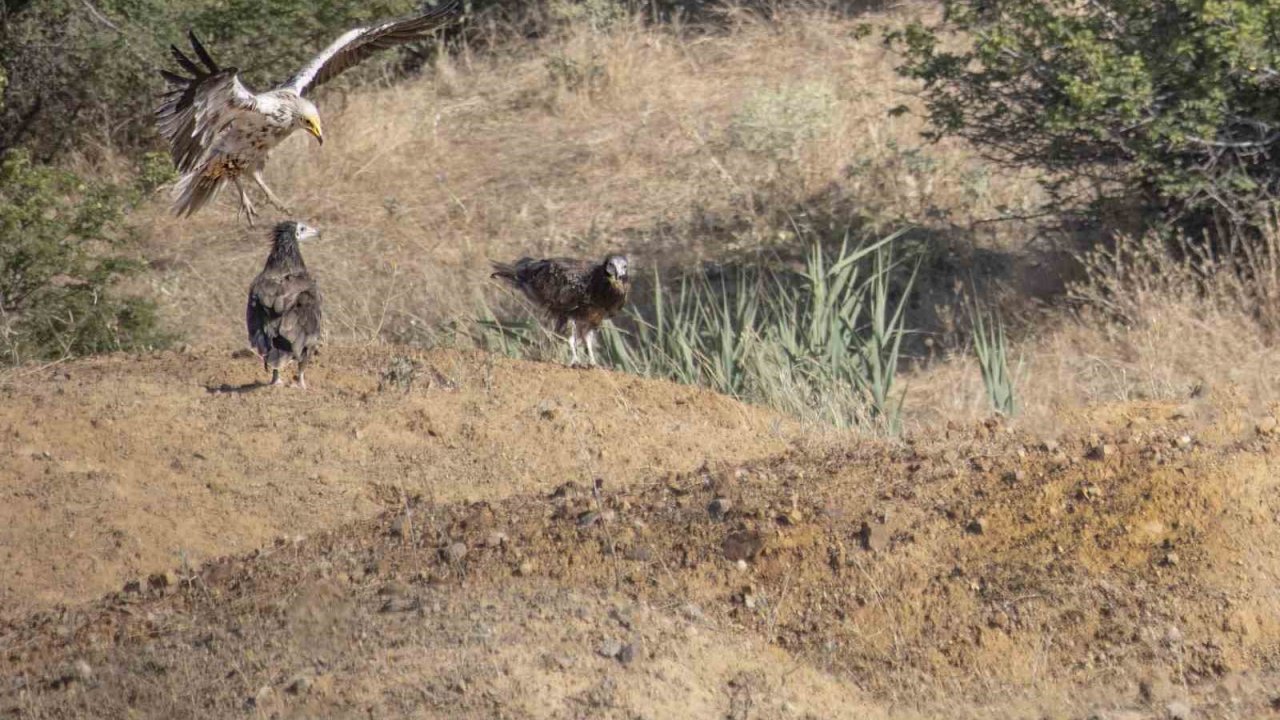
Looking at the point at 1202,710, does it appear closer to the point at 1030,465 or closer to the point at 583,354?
the point at 1030,465

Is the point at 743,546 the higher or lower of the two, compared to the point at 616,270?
higher

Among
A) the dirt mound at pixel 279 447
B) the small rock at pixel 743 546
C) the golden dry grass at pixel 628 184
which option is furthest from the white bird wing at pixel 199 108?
the small rock at pixel 743 546

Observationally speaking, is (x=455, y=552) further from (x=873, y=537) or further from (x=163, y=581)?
(x=873, y=537)

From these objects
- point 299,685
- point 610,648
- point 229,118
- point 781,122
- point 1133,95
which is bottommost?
point 781,122

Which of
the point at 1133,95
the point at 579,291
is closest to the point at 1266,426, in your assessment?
the point at 579,291

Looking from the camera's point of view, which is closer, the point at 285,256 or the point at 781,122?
the point at 285,256

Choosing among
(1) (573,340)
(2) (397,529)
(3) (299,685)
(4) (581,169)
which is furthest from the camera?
(4) (581,169)

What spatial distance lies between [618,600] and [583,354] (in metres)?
4.53

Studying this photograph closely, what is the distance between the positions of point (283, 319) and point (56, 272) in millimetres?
4165

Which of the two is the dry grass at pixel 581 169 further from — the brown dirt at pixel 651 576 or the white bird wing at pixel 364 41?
the brown dirt at pixel 651 576

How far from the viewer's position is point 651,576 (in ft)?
18.9

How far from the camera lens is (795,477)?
21.8 feet

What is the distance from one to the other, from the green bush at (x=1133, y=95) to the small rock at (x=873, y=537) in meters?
5.67

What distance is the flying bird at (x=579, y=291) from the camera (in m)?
9.38
